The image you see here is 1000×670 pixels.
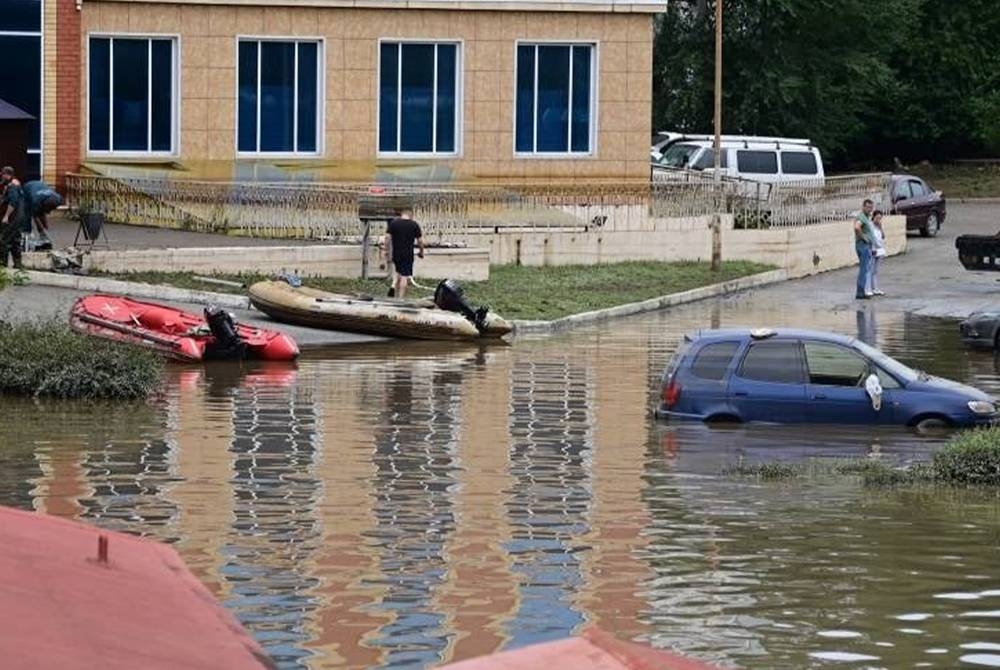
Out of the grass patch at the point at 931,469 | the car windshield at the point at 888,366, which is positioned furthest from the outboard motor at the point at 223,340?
the grass patch at the point at 931,469

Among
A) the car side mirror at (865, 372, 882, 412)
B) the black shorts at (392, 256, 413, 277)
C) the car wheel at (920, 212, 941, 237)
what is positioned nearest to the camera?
the car side mirror at (865, 372, 882, 412)

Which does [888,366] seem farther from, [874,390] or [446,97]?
[446,97]

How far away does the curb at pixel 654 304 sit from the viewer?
36.8m

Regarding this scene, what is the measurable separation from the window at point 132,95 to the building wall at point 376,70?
11.2 inches

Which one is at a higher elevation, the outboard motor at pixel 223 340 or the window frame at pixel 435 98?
the window frame at pixel 435 98

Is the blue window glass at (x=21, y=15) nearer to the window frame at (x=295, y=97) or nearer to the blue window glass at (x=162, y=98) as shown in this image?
the blue window glass at (x=162, y=98)

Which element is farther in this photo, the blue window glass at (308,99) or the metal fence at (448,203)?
the blue window glass at (308,99)

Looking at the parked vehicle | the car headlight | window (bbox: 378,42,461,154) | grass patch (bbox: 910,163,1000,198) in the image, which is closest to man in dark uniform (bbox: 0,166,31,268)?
window (bbox: 378,42,461,154)

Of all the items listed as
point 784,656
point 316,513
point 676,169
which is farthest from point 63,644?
point 676,169

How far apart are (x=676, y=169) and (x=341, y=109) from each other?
7.86 metres

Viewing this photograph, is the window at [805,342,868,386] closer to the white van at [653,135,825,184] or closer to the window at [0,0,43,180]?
the window at [0,0,43,180]

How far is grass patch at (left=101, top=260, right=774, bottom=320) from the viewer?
37.7 m

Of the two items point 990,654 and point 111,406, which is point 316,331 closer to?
point 111,406

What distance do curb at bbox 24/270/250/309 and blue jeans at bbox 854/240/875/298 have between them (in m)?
11.6
